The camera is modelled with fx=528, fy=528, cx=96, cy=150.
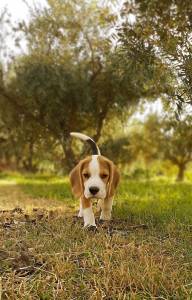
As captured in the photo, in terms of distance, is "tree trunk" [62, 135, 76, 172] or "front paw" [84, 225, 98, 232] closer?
"front paw" [84, 225, 98, 232]

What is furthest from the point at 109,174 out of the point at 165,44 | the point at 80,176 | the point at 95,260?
the point at 165,44

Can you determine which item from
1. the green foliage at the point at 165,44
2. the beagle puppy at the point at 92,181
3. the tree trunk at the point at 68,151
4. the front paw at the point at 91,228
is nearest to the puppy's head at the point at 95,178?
the beagle puppy at the point at 92,181

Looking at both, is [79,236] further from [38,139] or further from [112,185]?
[38,139]

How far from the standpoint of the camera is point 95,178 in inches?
271

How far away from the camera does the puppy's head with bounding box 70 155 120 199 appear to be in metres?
6.80

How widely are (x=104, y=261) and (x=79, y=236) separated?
1280 mm

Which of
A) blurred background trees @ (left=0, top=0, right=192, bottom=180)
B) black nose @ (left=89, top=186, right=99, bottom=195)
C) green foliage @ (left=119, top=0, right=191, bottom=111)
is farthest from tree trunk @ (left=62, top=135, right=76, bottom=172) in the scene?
black nose @ (left=89, top=186, right=99, bottom=195)

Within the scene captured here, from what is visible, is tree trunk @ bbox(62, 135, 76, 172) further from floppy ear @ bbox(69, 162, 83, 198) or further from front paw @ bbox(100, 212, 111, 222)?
floppy ear @ bbox(69, 162, 83, 198)

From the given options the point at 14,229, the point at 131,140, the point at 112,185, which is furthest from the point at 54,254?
the point at 131,140

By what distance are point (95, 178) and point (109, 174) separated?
280 millimetres

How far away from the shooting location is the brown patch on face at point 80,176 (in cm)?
700

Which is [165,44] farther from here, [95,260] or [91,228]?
[95,260]

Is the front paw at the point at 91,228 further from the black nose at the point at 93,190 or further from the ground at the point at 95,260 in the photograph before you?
the black nose at the point at 93,190

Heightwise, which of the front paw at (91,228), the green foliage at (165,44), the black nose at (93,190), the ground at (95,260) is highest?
→ the green foliage at (165,44)
